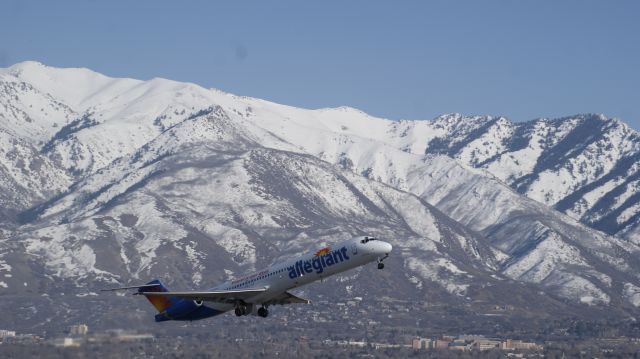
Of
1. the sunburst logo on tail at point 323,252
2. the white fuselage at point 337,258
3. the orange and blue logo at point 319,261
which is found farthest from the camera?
the sunburst logo on tail at point 323,252

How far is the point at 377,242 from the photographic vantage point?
19288cm

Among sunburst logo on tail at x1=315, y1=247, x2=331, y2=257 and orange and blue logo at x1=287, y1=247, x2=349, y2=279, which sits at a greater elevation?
sunburst logo on tail at x1=315, y1=247, x2=331, y2=257

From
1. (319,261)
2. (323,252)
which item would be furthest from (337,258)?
(319,261)

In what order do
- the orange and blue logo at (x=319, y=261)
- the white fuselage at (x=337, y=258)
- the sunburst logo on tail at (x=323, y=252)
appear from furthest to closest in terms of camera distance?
the sunburst logo on tail at (x=323, y=252)
the orange and blue logo at (x=319, y=261)
the white fuselage at (x=337, y=258)

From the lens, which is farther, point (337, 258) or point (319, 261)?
point (319, 261)

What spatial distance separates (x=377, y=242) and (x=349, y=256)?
15.9 feet

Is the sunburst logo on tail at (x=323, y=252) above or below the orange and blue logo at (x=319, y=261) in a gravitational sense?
above

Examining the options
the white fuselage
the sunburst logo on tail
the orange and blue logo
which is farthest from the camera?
the sunburst logo on tail

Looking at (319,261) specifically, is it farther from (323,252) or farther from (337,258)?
(337,258)

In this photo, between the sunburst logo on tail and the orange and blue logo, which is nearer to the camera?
the orange and blue logo

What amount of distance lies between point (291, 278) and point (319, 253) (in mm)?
6877

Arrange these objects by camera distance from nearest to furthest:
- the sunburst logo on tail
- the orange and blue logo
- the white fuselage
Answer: the white fuselage
the orange and blue logo
the sunburst logo on tail

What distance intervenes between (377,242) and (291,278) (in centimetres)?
1617

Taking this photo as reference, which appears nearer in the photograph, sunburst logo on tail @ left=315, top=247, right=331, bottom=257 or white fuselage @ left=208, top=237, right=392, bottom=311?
white fuselage @ left=208, top=237, right=392, bottom=311
